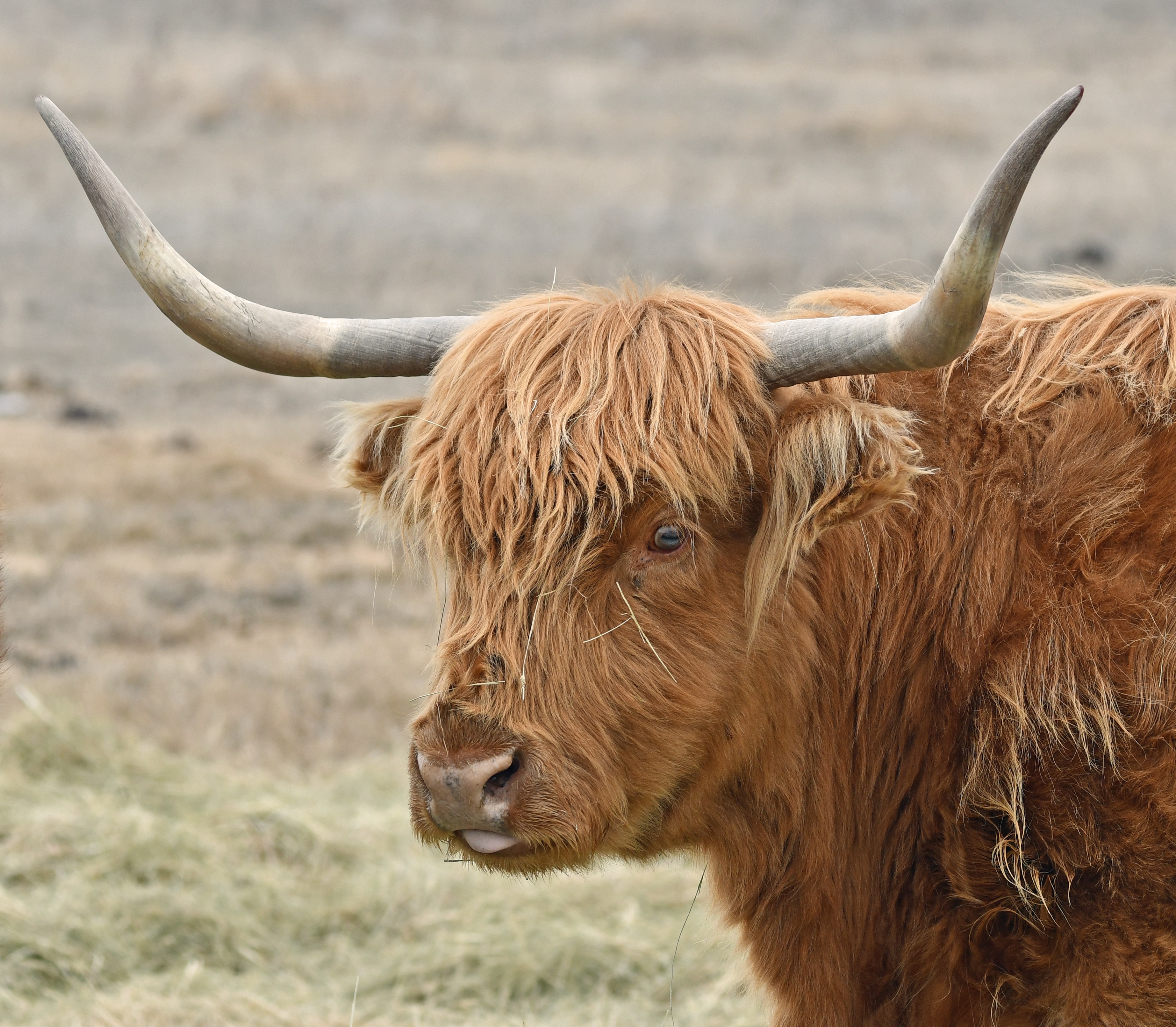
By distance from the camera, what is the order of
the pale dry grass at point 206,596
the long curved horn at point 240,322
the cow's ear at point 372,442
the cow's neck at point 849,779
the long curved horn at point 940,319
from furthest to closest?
1. the pale dry grass at point 206,596
2. the cow's ear at point 372,442
3. the cow's neck at point 849,779
4. the long curved horn at point 240,322
5. the long curved horn at point 940,319

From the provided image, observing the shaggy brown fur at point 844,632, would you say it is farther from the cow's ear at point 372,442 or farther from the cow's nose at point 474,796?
the cow's ear at point 372,442

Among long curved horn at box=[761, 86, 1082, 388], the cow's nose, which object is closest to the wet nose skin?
the cow's nose

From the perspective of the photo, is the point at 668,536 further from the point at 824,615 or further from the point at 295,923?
the point at 295,923

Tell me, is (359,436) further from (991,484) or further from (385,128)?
(385,128)

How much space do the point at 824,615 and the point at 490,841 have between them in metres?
0.85

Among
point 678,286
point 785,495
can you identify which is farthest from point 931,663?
point 678,286

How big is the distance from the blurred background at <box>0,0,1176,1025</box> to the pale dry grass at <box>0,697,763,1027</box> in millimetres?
17

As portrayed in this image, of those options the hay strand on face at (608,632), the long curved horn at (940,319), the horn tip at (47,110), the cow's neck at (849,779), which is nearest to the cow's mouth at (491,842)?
the hay strand on face at (608,632)

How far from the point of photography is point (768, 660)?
112 inches

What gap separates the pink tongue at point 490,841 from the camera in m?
2.59

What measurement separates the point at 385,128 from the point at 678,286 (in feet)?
82.6

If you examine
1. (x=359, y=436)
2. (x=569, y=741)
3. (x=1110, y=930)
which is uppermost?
(x=359, y=436)

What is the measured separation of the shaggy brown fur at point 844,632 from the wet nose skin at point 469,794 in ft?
0.10

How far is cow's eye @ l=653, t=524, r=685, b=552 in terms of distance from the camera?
2736 mm
